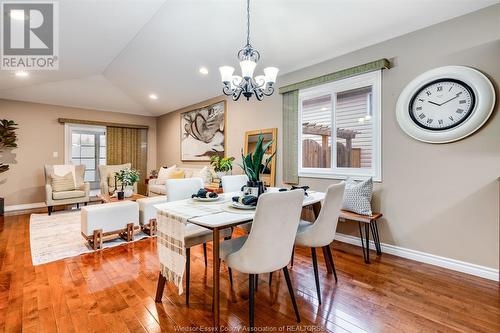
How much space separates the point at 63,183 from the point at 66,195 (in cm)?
30

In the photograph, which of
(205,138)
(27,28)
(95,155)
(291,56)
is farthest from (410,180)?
(95,155)

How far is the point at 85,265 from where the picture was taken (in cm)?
258

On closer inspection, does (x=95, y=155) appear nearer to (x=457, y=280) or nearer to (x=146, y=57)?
(x=146, y=57)

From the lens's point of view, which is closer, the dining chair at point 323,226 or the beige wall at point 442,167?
the dining chair at point 323,226

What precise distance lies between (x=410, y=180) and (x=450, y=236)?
25.4 inches

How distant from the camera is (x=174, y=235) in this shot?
1.68m

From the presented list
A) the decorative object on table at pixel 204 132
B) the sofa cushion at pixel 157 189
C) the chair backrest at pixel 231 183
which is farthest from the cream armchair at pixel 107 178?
the chair backrest at pixel 231 183

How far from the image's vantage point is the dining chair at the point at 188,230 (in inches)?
76.3

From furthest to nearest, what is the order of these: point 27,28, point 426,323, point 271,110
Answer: point 271,110 < point 27,28 < point 426,323

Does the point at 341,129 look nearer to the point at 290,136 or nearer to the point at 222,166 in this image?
the point at 290,136

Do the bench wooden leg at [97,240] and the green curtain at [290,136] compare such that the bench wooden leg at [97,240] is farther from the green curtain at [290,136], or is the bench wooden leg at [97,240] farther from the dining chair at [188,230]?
the green curtain at [290,136]

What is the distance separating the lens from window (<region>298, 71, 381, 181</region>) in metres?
3.00

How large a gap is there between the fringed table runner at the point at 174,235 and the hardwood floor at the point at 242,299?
0.34 m

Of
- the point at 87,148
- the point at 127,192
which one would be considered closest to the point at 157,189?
the point at 127,192
